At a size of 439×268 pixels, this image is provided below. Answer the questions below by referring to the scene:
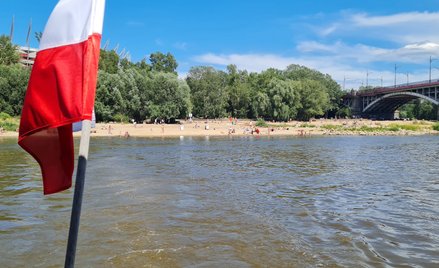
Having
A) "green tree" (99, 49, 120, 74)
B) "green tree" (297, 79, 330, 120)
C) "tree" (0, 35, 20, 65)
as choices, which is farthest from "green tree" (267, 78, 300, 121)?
"tree" (0, 35, 20, 65)

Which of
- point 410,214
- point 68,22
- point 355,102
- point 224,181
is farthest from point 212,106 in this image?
point 68,22

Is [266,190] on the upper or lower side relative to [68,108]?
lower

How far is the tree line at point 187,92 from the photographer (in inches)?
3364

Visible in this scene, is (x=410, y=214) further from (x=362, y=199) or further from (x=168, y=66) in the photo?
(x=168, y=66)

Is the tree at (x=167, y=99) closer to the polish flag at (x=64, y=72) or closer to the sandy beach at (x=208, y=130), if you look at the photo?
the sandy beach at (x=208, y=130)

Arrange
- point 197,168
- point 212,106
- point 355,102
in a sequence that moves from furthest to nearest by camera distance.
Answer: point 355,102
point 212,106
point 197,168

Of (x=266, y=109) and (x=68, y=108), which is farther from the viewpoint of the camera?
(x=266, y=109)

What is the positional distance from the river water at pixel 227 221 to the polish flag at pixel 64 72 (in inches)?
215

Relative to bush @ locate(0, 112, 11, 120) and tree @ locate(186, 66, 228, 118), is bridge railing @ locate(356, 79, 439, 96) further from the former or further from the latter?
bush @ locate(0, 112, 11, 120)

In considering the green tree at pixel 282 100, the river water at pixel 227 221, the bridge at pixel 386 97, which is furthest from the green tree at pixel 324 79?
the river water at pixel 227 221

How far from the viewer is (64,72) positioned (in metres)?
3.64

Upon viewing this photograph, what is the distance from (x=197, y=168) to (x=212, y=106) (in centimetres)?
8325

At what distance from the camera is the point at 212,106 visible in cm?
10912

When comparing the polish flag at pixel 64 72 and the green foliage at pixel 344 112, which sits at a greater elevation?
the green foliage at pixel 344 112
